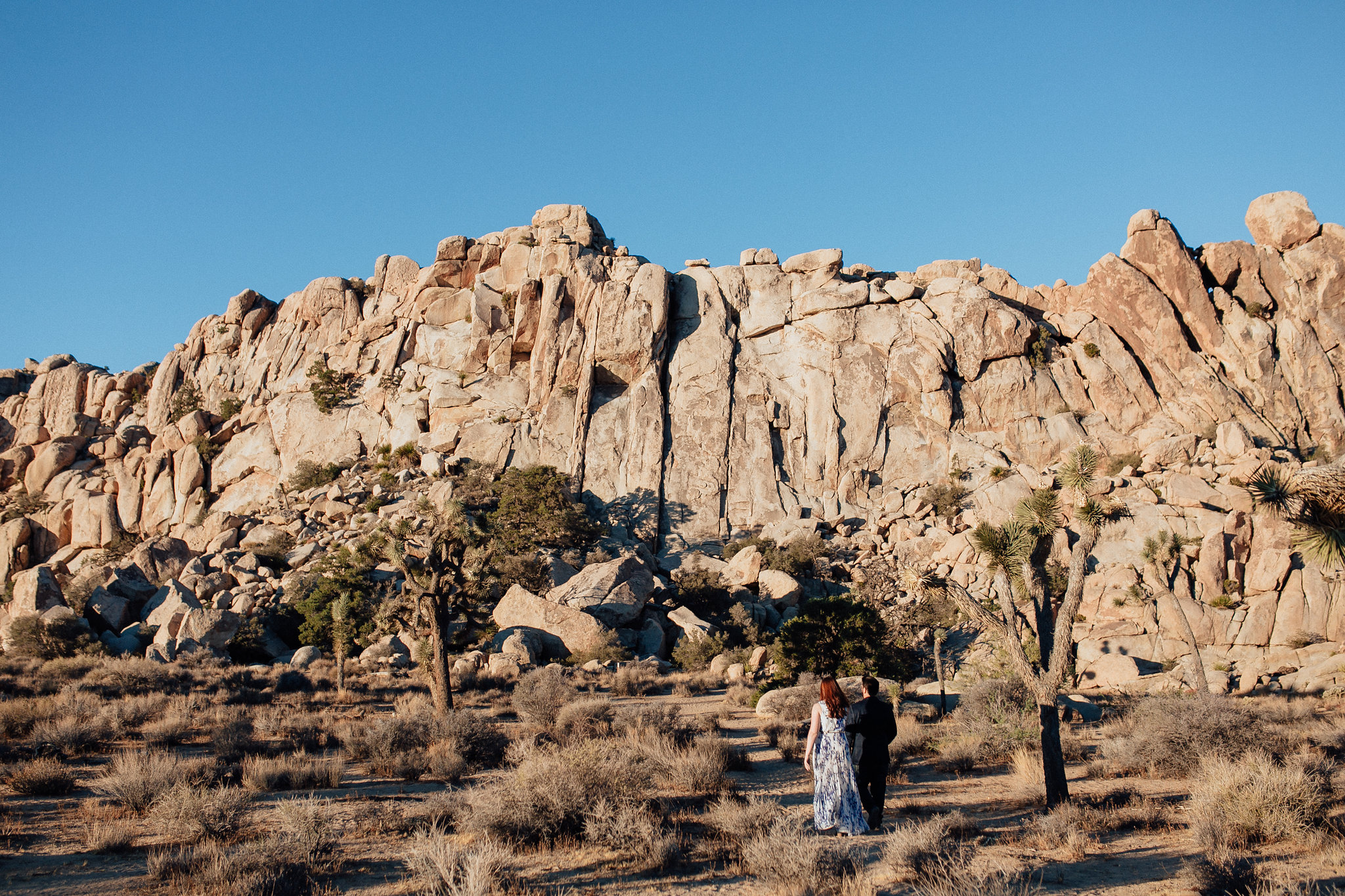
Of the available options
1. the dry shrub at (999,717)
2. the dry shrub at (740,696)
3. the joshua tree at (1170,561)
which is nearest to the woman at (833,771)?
the dry shrub at (999,717)

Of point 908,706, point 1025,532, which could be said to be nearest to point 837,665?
point 908,706

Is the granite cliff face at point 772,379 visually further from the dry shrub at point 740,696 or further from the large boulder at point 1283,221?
the dry shrub at point 740,696

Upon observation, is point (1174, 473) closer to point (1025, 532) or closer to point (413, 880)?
point (1025, 532)

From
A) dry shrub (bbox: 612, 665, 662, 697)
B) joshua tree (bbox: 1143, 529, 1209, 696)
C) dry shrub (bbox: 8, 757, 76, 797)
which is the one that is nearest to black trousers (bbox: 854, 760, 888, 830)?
dry shrub (bbox: 8, 757, 76, 797)

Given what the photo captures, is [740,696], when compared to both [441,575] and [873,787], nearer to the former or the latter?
[441,575]

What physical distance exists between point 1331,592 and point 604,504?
31.6 metres

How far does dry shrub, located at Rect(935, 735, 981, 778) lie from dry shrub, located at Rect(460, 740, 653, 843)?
227 inches

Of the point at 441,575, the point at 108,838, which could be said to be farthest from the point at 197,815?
the point at 441,575

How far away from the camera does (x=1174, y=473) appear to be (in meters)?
35.8

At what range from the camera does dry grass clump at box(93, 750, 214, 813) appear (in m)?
9.44

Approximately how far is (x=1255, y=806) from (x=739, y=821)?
561cm

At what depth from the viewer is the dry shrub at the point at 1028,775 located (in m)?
10.9

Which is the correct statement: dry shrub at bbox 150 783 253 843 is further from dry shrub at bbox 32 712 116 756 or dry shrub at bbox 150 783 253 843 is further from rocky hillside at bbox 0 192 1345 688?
rocky hillside at bbox 0 192 1345 688

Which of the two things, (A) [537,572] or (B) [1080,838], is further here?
(A) [537,572]
